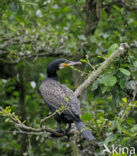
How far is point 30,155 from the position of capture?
15.9 ft

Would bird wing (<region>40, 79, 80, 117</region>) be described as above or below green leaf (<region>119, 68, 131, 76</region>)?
below

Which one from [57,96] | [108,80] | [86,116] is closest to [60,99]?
[57,96]

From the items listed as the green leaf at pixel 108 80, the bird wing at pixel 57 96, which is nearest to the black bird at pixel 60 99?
the bird wing at pixel 57 96

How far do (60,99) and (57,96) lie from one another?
0.08m

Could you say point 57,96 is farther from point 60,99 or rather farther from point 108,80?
point 108,80

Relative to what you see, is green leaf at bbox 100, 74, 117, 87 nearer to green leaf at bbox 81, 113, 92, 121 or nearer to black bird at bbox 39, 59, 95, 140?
green leaf at bbox 81, 113, 92, 121

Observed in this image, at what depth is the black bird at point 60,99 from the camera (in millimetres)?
3734

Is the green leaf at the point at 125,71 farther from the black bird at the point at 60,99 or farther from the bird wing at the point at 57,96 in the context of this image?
the bird wing at the point at 57,96

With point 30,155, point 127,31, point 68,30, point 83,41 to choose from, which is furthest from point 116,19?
point 30,155

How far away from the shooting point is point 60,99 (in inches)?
162

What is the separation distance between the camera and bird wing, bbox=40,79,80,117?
3818mm

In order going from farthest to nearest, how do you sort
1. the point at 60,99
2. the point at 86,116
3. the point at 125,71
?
1. the point at 60,99
2. the point at 125,71
3. the point at 86,116

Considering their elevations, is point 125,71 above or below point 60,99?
above

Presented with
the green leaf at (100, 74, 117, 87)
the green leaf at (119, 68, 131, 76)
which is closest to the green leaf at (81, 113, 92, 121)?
the green leaf at (100, 74, 117, 87)
